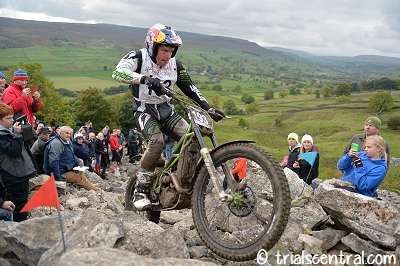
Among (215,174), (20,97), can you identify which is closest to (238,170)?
(215,174)

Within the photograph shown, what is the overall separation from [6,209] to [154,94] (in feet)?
10.6

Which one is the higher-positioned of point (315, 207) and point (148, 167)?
point (148, 167)

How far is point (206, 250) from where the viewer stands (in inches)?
204

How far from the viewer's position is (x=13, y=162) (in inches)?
232

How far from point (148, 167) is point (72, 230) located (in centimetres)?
190

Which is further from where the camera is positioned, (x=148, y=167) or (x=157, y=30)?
(x=148, y=167)

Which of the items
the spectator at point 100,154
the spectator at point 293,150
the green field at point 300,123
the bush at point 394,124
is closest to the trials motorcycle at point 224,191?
the spectator at point 293,150

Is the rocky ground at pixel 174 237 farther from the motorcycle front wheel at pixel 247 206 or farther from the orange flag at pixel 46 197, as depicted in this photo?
the orange flag at pixel 46 197

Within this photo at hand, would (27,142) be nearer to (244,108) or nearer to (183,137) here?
(183,137)

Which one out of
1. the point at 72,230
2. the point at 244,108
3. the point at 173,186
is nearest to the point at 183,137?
the point at 173,186

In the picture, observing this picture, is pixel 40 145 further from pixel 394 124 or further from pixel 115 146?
pixel 394 124

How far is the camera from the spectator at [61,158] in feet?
32.1

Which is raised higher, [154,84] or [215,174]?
[154,84]

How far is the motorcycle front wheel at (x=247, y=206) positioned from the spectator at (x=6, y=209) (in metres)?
3.21
